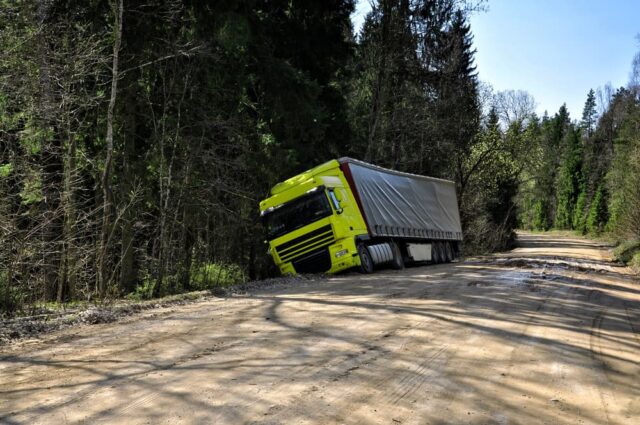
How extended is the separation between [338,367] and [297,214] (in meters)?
12.3

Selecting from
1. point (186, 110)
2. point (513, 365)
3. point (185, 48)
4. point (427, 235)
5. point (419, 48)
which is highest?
point (419, 48)

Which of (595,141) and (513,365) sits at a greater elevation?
(595,141)

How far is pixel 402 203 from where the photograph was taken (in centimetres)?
2297

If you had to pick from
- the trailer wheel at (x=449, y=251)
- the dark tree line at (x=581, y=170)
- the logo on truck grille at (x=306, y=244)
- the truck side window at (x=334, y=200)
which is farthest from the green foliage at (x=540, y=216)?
the logo on truck grille at (x=306, y=244)

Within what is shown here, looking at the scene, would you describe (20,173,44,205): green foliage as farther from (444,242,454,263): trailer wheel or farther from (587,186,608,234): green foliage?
(587,186,608,234): green foliage

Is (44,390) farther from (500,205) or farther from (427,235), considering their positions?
(500,205)

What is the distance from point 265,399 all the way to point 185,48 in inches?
509

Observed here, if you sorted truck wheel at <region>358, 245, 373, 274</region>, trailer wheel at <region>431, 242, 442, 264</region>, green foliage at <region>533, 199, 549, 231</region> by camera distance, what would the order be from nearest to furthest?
truck wheel at <region>358, 245, 373, 274</region> → trailer wheel at <region>431, 242, 442, 264</region> → green foliage at <region>533, 199, 549, 231</region>

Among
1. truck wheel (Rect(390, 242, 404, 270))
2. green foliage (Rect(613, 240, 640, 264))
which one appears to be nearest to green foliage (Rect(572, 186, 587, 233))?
green foliage (Rect(613, 240, 640, 264))

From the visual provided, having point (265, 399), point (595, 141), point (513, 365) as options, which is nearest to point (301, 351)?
point (265, 399)

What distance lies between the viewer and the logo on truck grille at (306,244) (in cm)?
1748

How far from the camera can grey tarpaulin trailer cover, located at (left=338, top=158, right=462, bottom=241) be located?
1933cm

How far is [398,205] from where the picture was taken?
22406 mm

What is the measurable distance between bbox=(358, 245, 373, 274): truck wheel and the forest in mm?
3877
